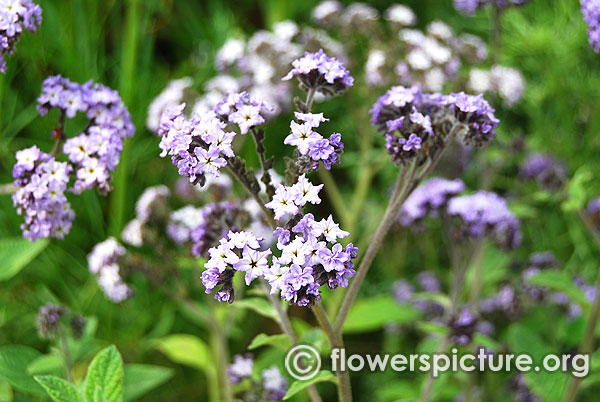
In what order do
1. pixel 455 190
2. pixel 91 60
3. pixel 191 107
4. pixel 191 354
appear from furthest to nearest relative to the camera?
pixel 91 60
pixel 191 107
pixel 191 354
pixel 455 190

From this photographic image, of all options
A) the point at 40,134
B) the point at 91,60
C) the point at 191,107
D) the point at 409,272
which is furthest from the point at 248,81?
the point at 409,272

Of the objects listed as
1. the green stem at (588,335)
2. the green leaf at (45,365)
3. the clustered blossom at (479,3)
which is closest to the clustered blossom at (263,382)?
the green leaf at (45,365)

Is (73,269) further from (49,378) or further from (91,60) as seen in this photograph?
(49,378)

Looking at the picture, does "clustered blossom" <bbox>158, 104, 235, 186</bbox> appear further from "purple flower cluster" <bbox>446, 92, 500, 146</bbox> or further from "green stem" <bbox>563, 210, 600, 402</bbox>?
"green stem" <bbox>563, 210, 600, 402</bbox>

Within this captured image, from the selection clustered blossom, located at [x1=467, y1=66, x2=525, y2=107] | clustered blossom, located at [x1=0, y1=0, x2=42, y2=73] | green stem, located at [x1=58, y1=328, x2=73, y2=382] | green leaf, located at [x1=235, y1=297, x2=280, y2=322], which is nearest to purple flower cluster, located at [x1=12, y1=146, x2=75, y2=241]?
clustered blossom, located at [x1=0, y1=0, x2=42, y2=73]

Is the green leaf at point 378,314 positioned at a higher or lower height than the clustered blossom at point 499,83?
lower

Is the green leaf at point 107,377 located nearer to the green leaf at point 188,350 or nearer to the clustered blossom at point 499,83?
the green leaf at point 188,350
